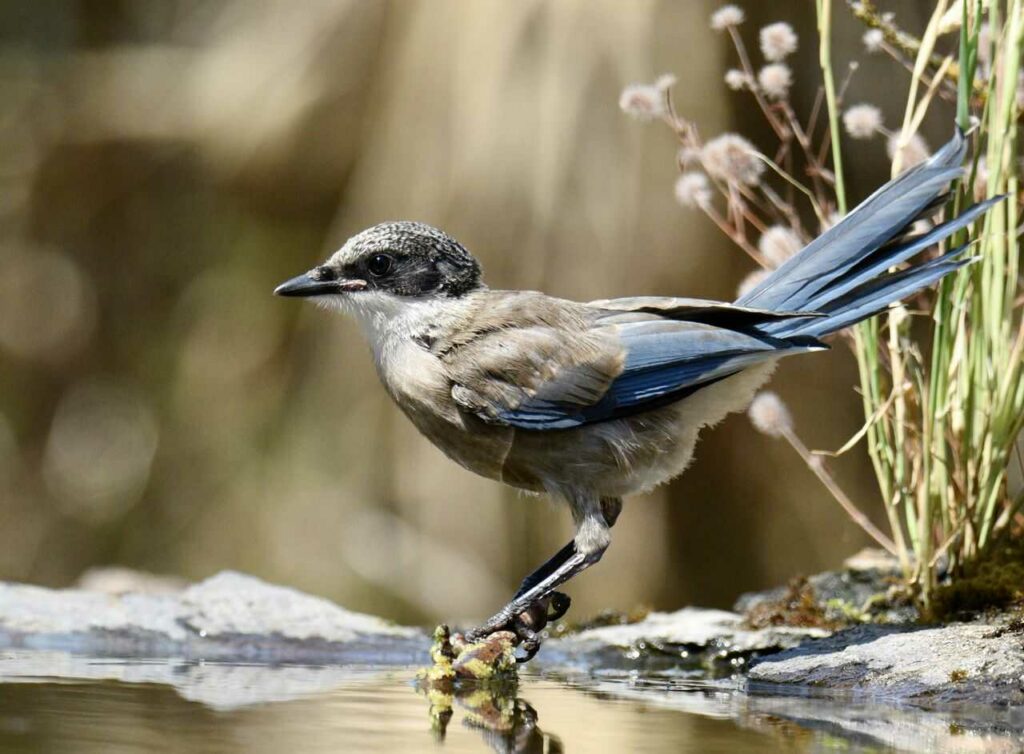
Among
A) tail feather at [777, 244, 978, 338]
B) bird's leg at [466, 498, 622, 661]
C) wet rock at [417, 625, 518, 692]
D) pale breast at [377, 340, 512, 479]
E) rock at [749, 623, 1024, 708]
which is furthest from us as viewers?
pale breast at [377, 340, 512, 479]

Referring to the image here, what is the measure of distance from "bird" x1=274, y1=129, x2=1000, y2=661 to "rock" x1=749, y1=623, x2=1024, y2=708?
541 mm

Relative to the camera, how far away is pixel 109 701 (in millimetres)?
2725

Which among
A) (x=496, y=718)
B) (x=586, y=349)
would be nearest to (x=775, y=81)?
(x=586, y=349)

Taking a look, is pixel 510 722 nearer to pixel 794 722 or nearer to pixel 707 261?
pixel 794 722

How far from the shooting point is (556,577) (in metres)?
3.50

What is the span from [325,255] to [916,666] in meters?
4.34

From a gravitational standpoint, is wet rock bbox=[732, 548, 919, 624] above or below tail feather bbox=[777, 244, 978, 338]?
below

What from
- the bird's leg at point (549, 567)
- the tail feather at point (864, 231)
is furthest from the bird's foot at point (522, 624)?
the tail feather at point (864, 231)

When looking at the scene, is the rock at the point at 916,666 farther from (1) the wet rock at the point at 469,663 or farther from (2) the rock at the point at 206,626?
(2) the rock at the point at 206,626

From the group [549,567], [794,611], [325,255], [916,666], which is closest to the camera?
[916,666]

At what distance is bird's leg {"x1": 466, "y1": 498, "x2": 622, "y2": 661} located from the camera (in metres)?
3.46

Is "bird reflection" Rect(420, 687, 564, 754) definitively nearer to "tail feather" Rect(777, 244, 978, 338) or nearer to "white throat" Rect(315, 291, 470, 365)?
"white throat" Rect(315, 291, 470, 365)

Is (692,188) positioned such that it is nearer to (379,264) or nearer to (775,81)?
(775,81)

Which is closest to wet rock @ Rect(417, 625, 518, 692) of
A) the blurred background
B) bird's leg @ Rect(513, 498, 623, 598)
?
bird's leg @ Rect(513, 498, 623, 598)
